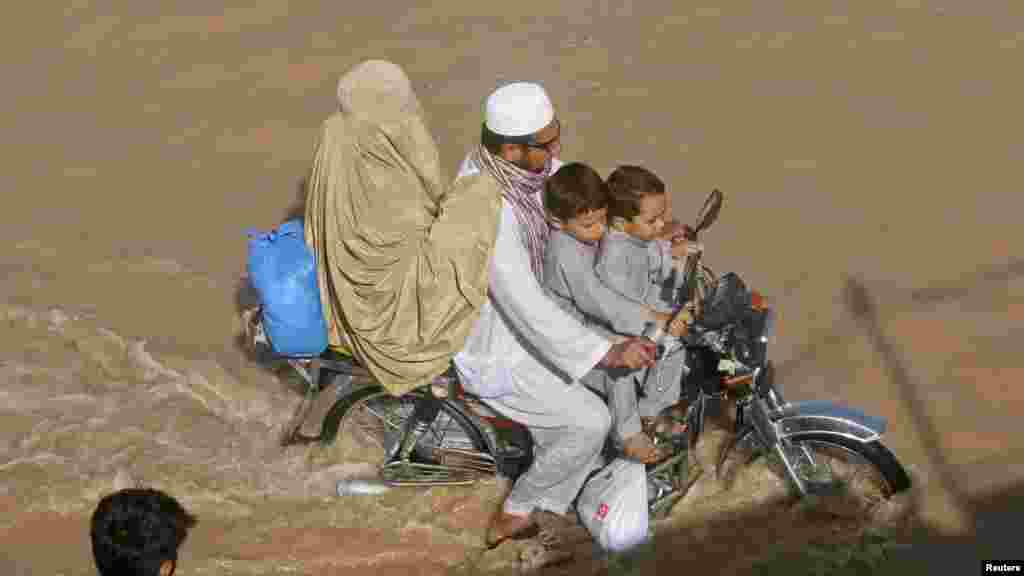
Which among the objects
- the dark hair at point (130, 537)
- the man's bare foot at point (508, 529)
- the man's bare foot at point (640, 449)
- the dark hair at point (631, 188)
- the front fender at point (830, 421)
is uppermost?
the dark hair at point (631, 188)

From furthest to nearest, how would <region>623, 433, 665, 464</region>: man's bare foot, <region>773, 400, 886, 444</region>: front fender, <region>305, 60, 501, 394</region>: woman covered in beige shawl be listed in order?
<region>623, 433, 665, 464</region>: man's bare foot < <region>773, 400, 886, 444</region>: front fender < <region>305, 60, 501, 394</region>: woman covered in beige shawl

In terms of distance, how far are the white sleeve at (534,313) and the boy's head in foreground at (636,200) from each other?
1.23 feet

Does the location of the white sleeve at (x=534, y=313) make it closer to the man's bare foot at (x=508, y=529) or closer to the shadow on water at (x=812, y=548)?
the man's bare foot at (x=508, y=529)

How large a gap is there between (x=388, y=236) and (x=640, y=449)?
1323 millimetres

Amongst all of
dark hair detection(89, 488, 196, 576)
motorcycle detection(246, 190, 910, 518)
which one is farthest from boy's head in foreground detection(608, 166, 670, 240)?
dark hair detection(89, 488, 196, 576)

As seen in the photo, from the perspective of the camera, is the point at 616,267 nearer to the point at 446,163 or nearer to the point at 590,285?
the point at 590,285

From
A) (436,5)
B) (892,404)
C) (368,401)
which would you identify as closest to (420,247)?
(368,401)

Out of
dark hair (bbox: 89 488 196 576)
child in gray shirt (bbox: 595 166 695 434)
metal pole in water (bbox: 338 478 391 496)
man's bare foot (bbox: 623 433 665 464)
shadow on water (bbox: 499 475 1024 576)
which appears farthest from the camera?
metal pole in water (bbox: 338 478 391 496)

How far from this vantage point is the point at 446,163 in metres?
7.34

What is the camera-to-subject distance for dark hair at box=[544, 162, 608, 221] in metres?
3.59

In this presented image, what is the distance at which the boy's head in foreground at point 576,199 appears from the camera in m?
3.59

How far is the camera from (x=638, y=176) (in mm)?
3691

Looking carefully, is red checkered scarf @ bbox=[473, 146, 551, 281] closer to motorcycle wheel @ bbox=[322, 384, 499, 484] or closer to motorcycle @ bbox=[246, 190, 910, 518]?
motorcycle @ bbox=[246, 190, 910, 518]

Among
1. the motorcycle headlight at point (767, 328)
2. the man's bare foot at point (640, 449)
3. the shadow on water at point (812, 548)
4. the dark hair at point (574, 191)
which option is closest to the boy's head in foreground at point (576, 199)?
the dark hair at point (574, 191)
